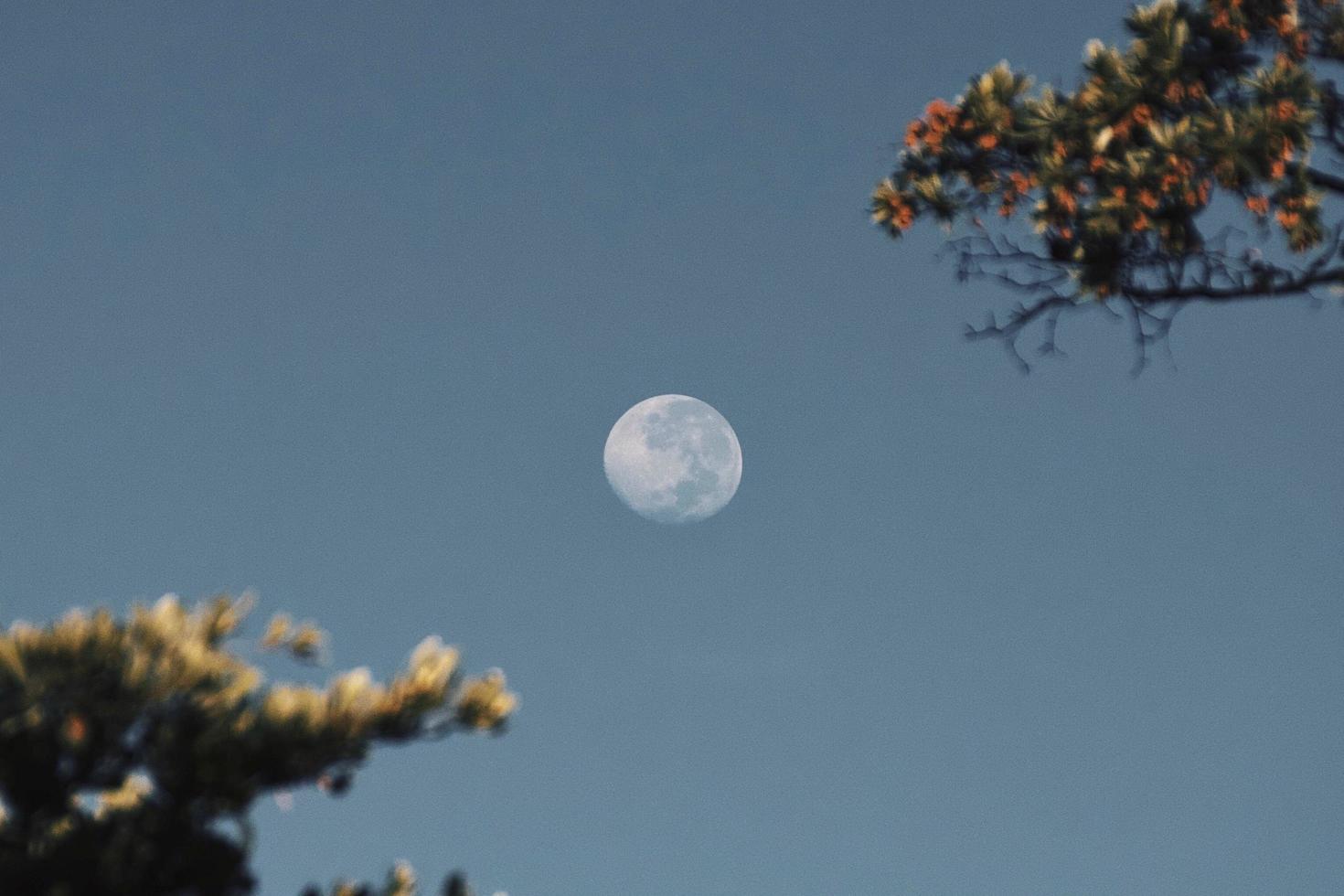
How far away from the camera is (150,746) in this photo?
7.37m

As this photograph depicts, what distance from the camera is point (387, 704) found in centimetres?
768

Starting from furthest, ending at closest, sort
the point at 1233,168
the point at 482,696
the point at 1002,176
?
the point at 1002,176 → the point at 1233,168 → the point at 482,696

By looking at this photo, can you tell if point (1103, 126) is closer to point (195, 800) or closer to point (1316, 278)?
point (1316, 278)

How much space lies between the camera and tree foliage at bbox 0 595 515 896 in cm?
707

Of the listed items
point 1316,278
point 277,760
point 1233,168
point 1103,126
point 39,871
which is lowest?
point 39,871

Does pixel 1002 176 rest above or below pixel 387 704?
above

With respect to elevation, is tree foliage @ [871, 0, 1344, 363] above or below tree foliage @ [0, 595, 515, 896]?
above

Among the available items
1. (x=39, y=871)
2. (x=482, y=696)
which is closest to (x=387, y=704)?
(x=482, y=696)

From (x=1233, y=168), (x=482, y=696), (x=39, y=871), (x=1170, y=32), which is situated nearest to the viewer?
(x=39, y=871)

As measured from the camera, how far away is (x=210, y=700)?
7.43 meters

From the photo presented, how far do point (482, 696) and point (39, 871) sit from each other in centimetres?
271

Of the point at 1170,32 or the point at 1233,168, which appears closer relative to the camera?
the point at 1233,168

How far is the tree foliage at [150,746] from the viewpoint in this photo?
278 inches

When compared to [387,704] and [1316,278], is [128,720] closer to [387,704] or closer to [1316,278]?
[387,704]
